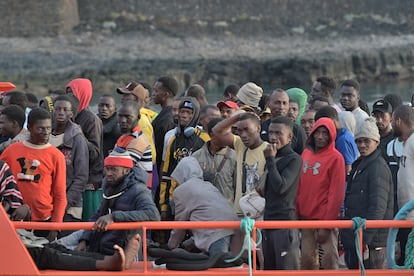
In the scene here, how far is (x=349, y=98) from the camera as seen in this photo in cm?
1041

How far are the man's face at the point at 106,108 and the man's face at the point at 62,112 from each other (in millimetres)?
951

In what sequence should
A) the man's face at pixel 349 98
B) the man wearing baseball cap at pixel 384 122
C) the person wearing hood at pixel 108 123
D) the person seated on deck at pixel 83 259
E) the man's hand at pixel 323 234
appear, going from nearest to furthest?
the person seated on deck at pixel 83 259 < the man's hand at pixel 323 234 < the man wearing baseball cap at pixel 384 122 < the person wearing hood at pixel 108 123 < the man's face at pixel 349 98

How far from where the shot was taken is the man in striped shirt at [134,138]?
29.1ft

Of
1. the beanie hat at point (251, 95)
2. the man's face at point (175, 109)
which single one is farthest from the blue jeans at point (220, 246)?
the beanie hat at point (251, 95)

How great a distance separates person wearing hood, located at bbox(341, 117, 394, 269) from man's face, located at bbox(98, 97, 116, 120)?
2.76 metres

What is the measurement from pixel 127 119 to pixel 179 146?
0.46 metres

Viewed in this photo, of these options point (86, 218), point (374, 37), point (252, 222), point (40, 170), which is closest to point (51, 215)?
point (40, 170)

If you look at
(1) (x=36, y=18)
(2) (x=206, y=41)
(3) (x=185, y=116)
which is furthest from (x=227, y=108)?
(2) (x=206, y=41)

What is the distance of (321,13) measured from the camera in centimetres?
5103

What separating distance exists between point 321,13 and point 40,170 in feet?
143

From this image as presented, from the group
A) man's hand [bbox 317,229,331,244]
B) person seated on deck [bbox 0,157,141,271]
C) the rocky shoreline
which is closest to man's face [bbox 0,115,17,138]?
person seated on deck [bbox 0,157,141,271]

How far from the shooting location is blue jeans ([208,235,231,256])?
7824 mm

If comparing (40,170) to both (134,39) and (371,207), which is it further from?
(134,39)

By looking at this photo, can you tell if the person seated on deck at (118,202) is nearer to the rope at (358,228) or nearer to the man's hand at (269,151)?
the man's hand at (269,151)
